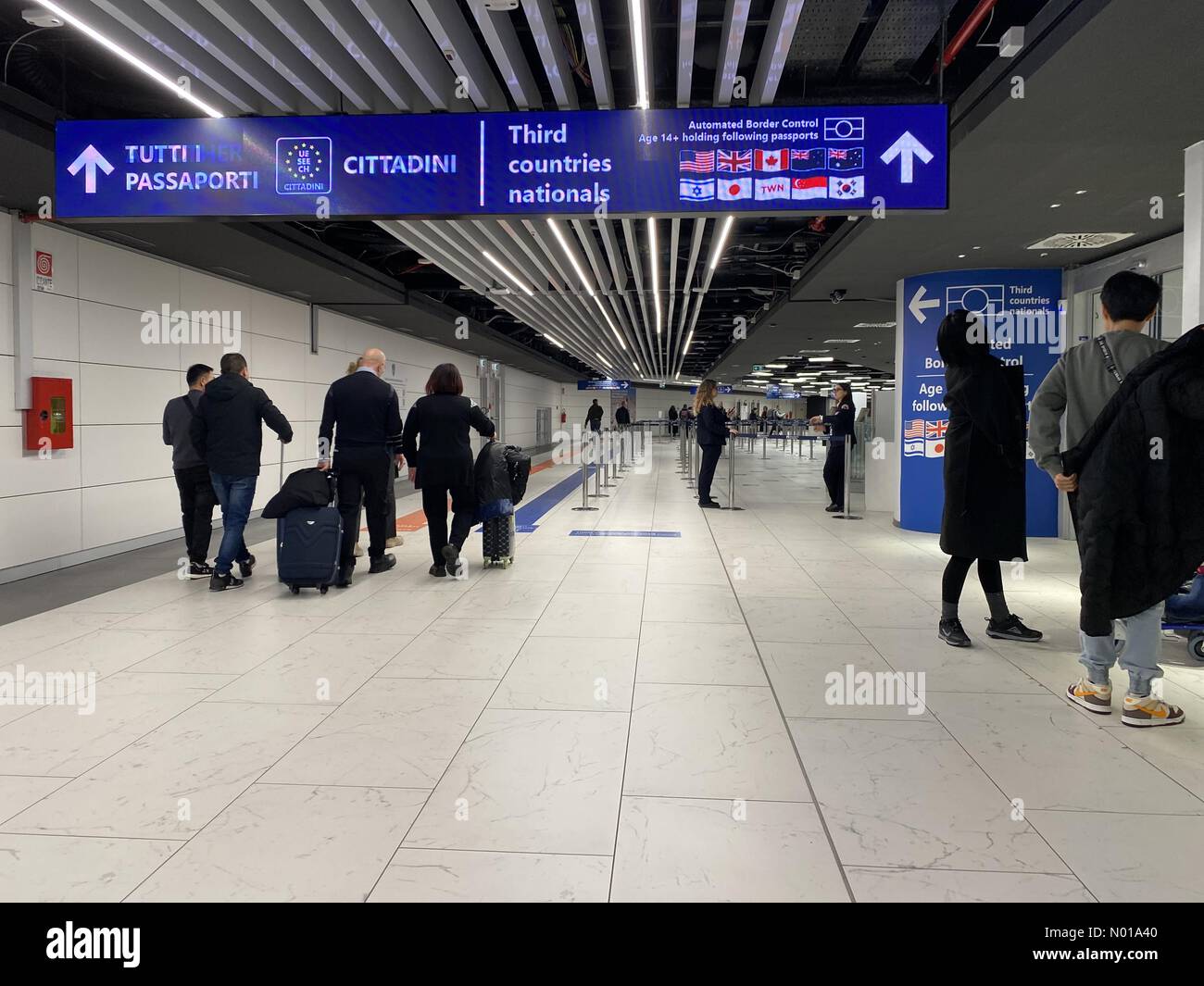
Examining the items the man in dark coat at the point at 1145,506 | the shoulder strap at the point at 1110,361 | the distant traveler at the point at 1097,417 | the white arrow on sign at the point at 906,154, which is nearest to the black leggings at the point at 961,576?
the distant traveler at the point at 1097,417

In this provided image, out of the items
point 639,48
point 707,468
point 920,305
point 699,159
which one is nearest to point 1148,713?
point 699,159

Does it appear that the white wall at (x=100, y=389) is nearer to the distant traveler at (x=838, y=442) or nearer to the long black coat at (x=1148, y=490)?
the long black coat at (x=1148, y=490)

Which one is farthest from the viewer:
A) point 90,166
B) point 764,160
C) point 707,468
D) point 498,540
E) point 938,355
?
point 707,468

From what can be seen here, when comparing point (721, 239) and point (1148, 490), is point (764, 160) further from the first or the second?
point (721, 239)

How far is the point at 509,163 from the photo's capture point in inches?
159

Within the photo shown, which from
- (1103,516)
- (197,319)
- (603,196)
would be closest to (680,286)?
(197,319)

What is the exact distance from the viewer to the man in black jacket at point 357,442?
17.7 ft

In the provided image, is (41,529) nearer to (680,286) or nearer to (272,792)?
(272,792)

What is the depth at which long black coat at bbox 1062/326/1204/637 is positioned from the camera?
2789 millimetres

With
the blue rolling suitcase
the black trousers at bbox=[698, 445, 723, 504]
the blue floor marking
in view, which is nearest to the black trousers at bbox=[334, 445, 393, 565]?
the blue rolling suitcase

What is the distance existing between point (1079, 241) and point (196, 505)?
23.5 ft

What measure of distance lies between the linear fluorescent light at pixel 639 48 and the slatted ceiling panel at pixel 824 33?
0.83 meters

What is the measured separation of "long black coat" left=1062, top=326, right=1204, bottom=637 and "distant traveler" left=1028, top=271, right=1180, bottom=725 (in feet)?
0.19

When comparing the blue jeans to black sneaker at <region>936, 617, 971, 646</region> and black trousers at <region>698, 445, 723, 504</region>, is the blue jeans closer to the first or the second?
black sneaker at <region>936, 617, 971, 646</region>
